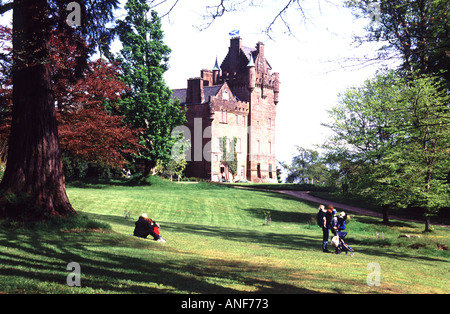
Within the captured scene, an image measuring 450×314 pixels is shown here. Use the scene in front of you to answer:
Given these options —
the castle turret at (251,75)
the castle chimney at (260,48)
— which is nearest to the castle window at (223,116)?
the castle turret at (251,75)

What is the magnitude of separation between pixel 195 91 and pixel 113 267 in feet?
194

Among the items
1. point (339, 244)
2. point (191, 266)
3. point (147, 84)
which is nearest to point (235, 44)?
point (147, 84)

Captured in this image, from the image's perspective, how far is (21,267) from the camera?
773 centimetres

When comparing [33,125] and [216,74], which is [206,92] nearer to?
[216,74]

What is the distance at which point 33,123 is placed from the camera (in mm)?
12406

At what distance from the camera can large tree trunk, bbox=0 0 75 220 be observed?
12.2m

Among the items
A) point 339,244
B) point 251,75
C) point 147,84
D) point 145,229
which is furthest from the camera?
point 251,75

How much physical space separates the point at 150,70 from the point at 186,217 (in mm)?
20450

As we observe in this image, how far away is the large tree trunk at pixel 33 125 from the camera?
12.2m

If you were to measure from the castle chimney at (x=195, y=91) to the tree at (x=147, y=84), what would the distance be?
2227cm

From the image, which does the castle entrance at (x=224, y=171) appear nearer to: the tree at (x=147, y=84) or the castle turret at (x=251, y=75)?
the castle turret at (x=251, y=75)

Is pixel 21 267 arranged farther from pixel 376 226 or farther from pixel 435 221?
pixel 435 221
